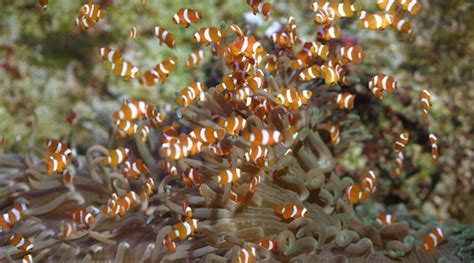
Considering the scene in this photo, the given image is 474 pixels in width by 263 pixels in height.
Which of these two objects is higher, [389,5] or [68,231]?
[389,5]

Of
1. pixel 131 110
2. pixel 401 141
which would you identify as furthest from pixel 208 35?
pixel 401 141

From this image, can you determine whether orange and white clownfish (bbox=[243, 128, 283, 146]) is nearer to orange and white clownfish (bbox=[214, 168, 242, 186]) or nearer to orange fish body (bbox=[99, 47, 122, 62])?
orange and white clownfish (bbox=[214, 168, 242, 186])

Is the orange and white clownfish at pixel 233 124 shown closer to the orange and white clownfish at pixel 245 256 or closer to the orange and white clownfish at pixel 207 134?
the orange and white clownfish at pixel 207 134

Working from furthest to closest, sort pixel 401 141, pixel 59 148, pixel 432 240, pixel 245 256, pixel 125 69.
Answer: pixel 125 69 → pixel 401 141 → pixel 59 148 → pixel 432 240 → pixel 245 256

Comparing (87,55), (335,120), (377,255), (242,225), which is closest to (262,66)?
(335,120)

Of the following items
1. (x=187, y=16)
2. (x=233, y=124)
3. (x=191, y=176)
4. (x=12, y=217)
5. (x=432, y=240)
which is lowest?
(x=12, y=217)

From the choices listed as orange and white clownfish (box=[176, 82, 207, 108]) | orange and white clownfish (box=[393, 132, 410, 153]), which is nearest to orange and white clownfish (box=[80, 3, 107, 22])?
orange and white clownfish (box=[176, 82, 207, 108])

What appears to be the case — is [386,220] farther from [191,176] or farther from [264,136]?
[191,176]
